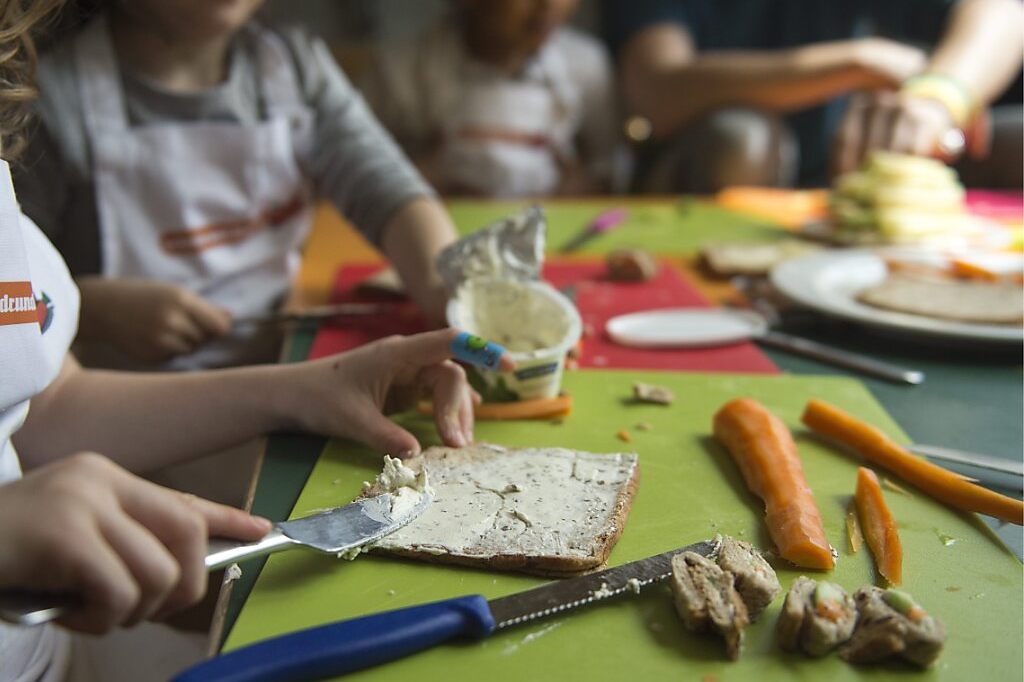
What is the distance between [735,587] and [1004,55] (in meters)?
2.15

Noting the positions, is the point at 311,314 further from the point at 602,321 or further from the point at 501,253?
the point at 602,321

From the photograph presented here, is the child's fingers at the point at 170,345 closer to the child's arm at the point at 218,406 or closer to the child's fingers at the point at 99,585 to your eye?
the child's arm at the point at 218,406

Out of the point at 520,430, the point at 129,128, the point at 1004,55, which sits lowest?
the point at 520,430

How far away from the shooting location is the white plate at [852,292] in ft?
3.31

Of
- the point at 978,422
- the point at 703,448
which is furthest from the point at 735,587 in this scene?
the point at 978,422

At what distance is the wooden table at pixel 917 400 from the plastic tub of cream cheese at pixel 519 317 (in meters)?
0.23

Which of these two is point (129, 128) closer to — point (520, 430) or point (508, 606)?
point (520, 430)

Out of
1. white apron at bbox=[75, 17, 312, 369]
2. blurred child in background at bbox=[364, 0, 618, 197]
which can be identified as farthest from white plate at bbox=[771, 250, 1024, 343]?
blurred child in background at bbox=[364, 0, 618, 197]

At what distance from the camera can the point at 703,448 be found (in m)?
0.79

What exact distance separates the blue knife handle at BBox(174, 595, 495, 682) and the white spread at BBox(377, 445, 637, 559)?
8 cm

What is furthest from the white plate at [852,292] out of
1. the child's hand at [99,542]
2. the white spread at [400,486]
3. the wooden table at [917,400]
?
the child's hand at [99,542]

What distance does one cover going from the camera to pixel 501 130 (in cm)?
262

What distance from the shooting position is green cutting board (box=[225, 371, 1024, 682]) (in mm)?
495

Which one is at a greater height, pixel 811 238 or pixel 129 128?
pixel 129 128
